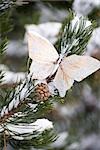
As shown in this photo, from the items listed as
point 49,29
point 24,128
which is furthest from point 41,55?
point 49,29

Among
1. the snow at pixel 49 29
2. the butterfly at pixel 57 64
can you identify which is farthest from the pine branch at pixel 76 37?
the snow at pixel 49 29

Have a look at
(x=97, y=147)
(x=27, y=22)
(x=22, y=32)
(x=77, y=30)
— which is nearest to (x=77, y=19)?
(x=77, y=30)

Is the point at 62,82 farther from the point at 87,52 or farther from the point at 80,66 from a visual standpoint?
the point at 87,52

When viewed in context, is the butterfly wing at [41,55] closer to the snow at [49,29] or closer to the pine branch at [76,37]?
the pine branch at [76,37]

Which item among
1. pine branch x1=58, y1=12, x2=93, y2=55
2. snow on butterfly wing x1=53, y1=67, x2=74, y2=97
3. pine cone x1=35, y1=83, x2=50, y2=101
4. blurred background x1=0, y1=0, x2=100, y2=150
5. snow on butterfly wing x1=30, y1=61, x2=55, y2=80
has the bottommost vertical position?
pine cone x1=35, y1=83, x2=50, y2=101

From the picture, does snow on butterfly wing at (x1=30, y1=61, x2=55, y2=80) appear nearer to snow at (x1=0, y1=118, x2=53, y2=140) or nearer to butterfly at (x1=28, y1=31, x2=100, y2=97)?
butterfly at (x1=28, y1=31, x2=100, y2=97)

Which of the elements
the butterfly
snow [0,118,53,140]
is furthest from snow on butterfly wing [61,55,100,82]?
snow [0,118,53,140]
